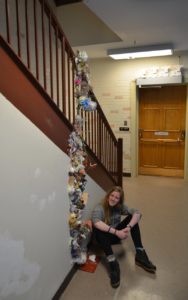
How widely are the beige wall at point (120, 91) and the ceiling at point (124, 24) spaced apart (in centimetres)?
39

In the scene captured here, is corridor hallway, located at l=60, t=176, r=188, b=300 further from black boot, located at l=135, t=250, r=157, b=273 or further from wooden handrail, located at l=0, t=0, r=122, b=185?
wooden handrail, located at l=0, t=0, r=122, b=185

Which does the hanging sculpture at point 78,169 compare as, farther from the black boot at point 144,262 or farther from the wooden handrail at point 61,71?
the black boot at point 144,262

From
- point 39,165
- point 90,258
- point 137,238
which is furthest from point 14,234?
point 137,238

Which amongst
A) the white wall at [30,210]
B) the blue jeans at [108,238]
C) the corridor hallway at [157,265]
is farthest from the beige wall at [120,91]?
the white wall at [30,210]

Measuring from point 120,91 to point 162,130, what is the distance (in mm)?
1268

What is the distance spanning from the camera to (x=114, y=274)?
7.92 feet

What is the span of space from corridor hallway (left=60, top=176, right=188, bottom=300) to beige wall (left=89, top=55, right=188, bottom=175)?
1581 millimetres

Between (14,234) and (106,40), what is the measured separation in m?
3.67

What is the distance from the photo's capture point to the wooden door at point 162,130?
5.62 m

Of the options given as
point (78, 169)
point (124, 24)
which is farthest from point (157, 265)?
point (124, 24)

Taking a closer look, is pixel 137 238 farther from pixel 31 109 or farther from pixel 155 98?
pixel 155 98

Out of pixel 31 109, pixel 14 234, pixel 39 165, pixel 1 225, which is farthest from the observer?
pixel 39 165

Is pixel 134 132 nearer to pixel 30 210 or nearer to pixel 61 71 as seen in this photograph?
pixel 61 71

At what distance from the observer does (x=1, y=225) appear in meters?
1.42
